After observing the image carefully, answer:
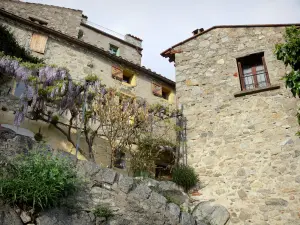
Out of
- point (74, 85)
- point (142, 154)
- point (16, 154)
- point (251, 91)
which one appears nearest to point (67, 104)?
point (74, 85)

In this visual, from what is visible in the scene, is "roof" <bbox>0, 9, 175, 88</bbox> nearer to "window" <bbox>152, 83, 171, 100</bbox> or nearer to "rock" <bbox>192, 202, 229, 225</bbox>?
"window" <bbox>152, 83, 171, 100</bbox>

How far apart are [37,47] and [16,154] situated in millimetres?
6680

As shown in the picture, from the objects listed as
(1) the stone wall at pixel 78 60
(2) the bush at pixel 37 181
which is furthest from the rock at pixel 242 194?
(1) the stone wall at pixel 78 60

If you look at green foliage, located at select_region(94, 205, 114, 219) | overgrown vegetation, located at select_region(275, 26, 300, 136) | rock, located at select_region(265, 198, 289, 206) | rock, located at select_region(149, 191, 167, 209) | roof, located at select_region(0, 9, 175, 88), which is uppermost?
roof, located at select_region(0, 9, 175, 88)

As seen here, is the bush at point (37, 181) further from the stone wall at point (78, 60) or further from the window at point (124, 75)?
the window at point (124, 75)

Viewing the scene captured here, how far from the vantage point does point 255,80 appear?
26.3 ft

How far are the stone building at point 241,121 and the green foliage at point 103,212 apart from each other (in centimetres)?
272

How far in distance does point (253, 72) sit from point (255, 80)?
0.25 metres

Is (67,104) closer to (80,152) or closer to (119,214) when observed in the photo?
(80,152)

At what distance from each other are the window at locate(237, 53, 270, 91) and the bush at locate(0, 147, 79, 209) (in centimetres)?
504

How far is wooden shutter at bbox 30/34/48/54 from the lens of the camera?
10.7 meters

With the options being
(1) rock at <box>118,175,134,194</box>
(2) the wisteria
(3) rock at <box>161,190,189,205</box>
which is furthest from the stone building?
(2) the wisteria

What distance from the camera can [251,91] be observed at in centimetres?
762

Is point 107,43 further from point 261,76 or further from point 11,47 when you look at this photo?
point 261,76
